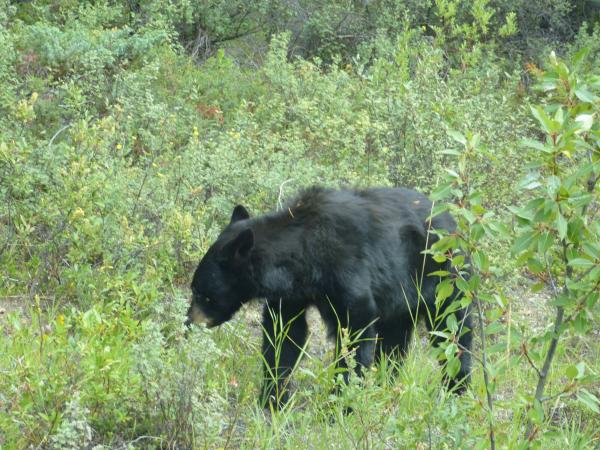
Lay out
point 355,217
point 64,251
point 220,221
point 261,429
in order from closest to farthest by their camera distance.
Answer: point 261,429 < point 355,217 < point 64,251 < point 220,221

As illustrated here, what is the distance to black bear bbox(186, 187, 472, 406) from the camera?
6125mm

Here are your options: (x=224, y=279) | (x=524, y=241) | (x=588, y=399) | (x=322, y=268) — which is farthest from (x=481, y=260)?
(x=224, y=279)

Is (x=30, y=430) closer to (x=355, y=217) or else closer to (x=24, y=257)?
(x=355, y=217)

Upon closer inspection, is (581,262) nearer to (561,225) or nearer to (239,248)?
(561,225)

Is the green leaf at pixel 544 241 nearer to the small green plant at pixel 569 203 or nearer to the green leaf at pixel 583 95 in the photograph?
the small green plant at pixel 569 203

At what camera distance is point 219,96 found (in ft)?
37.6

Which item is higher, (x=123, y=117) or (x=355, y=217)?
(x=355, y=217)

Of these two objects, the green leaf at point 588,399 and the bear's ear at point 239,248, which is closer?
the green leaf at point 588,399

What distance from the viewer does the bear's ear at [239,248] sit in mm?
6062

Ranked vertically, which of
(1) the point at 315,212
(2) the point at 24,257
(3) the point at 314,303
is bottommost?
(2) the point at 24,257

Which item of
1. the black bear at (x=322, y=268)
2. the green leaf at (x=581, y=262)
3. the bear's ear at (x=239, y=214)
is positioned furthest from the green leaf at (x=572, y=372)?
the bear's ear at (x=239, y=214)

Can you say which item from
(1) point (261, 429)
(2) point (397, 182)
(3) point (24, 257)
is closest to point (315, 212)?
(1) point (261, 429)

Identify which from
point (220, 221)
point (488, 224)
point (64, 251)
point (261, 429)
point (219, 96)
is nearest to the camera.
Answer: point (488, 224)

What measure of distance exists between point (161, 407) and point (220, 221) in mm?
3596
